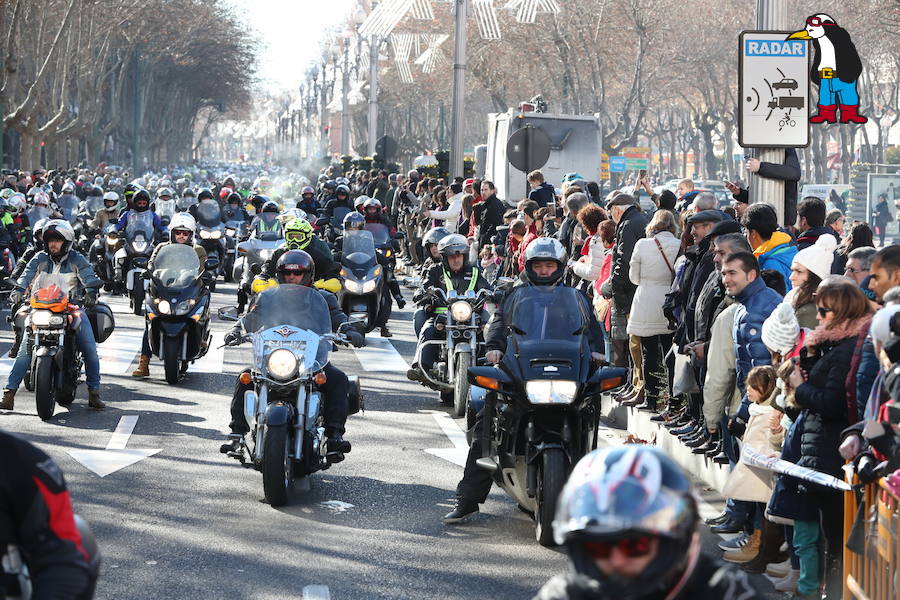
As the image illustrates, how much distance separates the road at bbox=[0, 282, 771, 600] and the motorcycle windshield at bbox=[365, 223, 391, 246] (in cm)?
665

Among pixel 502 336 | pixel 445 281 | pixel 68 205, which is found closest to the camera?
pixel 502 336

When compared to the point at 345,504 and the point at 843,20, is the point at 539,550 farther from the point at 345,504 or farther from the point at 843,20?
the point at 843,20

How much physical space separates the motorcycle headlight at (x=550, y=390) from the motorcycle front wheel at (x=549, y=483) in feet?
0.98

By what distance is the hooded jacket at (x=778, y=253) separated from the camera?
10.0 metres

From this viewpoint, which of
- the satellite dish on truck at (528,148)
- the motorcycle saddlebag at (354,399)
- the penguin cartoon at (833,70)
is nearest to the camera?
the motorcycle saddlebag at (354,399)

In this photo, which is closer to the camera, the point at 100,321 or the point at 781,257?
the point at 781,257

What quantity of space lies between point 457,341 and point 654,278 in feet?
6.49

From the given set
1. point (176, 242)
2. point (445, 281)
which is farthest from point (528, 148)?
point (445, 281)

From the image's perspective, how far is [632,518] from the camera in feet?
10.4

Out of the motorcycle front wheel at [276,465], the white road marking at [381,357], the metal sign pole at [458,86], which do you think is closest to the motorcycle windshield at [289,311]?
the motorcycle front wheel at [276,465]

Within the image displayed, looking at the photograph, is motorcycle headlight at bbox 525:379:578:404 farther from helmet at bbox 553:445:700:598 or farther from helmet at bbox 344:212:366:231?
helmet at bbox 344:212:366:231

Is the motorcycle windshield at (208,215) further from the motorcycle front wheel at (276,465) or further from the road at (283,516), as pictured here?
the motorcycle front wheel at (276,465)

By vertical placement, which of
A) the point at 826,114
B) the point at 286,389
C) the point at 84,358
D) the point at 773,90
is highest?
the point at 773,90

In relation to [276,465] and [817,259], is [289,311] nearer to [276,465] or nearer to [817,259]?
[276,465]
